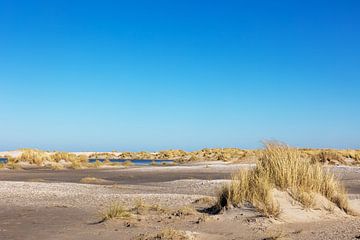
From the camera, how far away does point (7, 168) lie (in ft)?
115

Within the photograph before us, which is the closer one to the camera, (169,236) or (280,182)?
(169,236)

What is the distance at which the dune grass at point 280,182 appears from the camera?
10.8 meters

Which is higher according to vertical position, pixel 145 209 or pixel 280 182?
pixel 280 182

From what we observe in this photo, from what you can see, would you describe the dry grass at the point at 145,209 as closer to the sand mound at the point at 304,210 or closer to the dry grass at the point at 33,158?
the sand mound at the point at 304,210

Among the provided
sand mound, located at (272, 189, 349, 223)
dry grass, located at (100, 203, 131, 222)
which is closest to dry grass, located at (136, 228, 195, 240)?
dry grass, located at (100, 203, 131, 222)

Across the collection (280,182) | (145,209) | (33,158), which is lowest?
(145,209)

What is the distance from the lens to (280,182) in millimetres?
11438

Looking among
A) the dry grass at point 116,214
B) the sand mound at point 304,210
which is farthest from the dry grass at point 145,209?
the sand mound at point 304,210

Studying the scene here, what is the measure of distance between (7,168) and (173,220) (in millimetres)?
27716

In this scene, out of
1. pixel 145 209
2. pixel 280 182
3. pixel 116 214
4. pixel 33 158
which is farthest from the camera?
pixel 33 158

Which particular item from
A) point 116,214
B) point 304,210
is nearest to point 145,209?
point 116,214

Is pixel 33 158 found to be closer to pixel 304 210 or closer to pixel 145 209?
pixel 145 209

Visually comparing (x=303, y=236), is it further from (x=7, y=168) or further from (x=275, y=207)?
(x=7, y=168)

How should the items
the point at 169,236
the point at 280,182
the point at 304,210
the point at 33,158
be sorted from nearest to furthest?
the point at 169,236 < the point at 304,210 < the point at 280,182 < the point at 33,158
